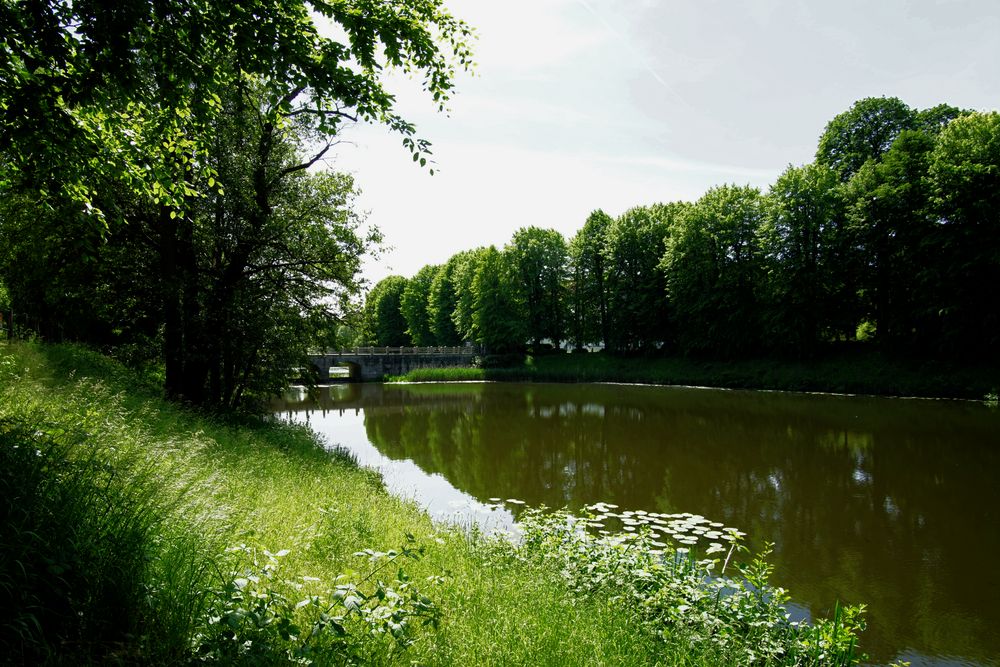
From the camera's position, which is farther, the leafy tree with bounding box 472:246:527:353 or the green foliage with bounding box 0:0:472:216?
the leafy tree with bounding box 472:246:527:353

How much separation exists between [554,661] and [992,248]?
118ft

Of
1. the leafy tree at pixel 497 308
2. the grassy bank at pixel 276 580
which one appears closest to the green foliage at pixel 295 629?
the grassy bank at pixel 276 580

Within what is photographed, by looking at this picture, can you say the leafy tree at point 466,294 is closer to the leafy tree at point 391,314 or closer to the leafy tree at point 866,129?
the leafy tree at point 391,314

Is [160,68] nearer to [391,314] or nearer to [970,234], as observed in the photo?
[970,234]

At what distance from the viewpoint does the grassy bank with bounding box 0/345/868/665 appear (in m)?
3.04

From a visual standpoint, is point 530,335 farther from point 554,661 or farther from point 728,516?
point 554,661

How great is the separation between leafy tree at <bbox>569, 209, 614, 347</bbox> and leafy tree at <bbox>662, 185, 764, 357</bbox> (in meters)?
Result: 9.39

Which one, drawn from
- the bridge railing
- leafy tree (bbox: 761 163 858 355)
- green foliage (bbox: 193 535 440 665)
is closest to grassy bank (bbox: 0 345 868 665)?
green foliage (bbox: 193 535 440 665)

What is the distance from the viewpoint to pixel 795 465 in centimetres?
1537

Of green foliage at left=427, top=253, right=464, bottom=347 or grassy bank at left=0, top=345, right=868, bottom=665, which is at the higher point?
green foliage at left=427, top=253, right=464, bottom=347

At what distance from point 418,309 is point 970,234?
59.8 meters

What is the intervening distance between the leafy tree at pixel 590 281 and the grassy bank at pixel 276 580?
47.9m

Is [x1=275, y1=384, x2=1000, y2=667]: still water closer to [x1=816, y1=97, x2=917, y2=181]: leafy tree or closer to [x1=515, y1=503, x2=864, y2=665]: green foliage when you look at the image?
[x1=515, y1=503, x2=864, y2=665]: green foliage

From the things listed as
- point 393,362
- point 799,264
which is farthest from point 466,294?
point 799,264
